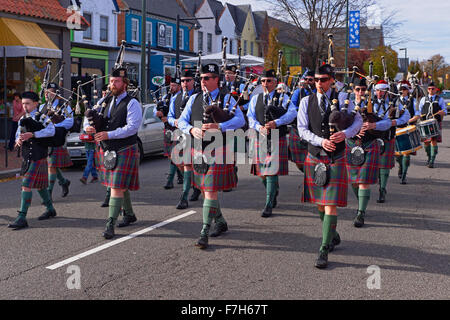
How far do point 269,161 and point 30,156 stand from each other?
3.19 m

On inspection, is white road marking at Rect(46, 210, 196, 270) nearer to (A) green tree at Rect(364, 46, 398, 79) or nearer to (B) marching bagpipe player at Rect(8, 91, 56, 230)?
(B) marching bagpipe player at Rect(8, 91, 56, 230)

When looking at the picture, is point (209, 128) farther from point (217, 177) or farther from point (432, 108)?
point (432, 108)

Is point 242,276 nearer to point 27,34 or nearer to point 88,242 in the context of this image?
point 88,242

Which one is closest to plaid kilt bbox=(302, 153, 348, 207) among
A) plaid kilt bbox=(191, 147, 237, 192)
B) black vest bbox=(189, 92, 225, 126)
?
plaid kilt bbox=(191, 147, 237, 192)

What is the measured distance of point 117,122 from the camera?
6.09 m

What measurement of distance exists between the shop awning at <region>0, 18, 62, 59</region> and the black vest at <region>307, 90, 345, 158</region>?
39.9ft

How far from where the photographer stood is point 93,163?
1019cm

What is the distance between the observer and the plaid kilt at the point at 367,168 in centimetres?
695

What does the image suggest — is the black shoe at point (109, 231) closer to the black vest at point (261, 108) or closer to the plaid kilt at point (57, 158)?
the plaid kilt at point (57, 158)

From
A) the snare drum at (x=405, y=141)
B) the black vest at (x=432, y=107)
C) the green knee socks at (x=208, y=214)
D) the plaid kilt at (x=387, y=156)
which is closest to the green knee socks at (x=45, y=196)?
the green knee socks at (x=208, y=214)

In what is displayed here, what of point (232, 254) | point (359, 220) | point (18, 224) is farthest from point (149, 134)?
point (232, 254)

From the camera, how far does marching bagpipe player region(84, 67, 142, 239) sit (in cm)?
606
